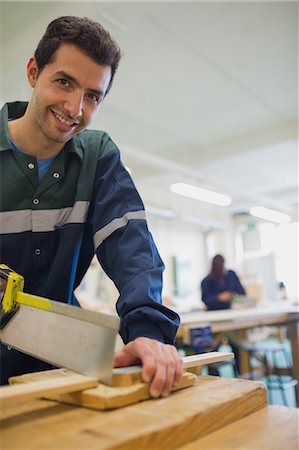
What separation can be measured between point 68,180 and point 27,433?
31.0 inches

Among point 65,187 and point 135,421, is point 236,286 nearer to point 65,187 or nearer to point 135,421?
point 65,187

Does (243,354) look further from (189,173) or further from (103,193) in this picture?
(103,193)

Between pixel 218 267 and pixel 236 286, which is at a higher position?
pixel 218 267

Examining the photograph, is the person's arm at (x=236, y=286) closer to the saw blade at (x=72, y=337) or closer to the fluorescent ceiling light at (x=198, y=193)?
the fluorescent ceiling light at (x=198, y=193)

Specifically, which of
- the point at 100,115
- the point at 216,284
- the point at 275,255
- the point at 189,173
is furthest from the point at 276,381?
the point at 275,255

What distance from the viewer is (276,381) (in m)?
4.50

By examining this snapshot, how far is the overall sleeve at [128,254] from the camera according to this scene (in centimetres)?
92

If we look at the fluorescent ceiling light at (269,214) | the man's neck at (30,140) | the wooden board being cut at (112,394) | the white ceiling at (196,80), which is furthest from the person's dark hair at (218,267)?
the wooden board being cut at (112,394)

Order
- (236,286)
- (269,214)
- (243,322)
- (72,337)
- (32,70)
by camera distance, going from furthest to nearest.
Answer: (269,214), (236,286), (243,322), (32,70), (72,337)

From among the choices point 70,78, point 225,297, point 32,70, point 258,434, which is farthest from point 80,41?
point 225,297

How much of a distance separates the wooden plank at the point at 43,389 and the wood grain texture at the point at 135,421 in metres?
0.03

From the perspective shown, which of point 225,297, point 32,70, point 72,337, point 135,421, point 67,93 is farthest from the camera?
point 225,297

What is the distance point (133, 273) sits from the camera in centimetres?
102

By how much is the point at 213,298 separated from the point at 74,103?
14.8ft
